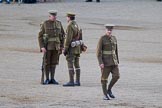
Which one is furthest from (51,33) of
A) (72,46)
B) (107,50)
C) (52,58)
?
(107,50)

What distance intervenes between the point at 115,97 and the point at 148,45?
18.9 meters

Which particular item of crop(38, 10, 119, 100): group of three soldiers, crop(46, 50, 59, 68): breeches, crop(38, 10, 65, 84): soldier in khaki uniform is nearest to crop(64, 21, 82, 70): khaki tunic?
crop(38, 10, 119, 100): group of three soldiers

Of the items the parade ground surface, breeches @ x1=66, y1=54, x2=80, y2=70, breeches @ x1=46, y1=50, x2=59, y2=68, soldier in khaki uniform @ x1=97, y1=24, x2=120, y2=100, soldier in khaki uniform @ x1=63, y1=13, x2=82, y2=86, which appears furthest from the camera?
breeches @ x1=46, y1=50, x2=59, y2=68

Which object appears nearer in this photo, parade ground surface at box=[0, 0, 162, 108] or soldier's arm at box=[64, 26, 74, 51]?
parade ground surface at box=[0, 0, 162, 108]

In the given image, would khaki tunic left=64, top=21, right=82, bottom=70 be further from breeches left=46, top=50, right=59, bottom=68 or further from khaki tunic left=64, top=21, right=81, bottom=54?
breeches left=46, top=50, right=59, bottom=68

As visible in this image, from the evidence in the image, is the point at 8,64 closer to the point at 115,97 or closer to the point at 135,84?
the point at 135,84

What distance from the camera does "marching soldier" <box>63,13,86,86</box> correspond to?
17.6 meters

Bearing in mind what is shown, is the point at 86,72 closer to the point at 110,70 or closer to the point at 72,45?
the point at 72,45

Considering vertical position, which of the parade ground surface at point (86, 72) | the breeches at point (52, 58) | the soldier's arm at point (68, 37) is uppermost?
the soldier's arm at point (68, 37)

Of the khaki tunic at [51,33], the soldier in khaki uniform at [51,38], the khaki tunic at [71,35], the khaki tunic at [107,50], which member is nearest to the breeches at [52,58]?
the soldier in khaki uniform at [51,38]

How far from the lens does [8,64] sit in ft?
77.6

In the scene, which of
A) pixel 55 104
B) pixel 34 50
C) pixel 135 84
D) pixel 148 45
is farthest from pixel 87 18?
pixel 55 104

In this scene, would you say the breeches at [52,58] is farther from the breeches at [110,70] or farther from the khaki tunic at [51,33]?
the breeches at [110,70]

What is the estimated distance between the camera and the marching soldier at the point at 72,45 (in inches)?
694
